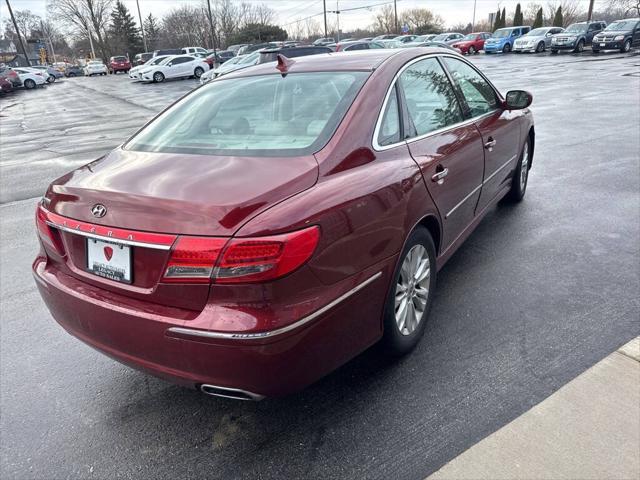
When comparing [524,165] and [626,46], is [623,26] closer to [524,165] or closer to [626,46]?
[626,46]

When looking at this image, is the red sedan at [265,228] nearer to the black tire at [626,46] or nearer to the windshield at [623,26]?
the black tire at [626,46]

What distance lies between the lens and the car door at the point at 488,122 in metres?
3.77

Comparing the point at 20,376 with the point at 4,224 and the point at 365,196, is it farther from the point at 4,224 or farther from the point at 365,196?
the point at 4,224

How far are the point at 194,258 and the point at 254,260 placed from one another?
24 cm

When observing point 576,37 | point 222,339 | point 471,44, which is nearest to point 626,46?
point 576,37

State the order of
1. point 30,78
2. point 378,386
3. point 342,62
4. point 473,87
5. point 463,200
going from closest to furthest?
point 378,386
point 342,62
point 463,200
point 473,87
point 30,78

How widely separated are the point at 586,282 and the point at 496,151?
3.96 ft

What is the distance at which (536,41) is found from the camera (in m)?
35.5

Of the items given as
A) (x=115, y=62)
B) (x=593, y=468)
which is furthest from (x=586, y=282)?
(x=115, y=62)

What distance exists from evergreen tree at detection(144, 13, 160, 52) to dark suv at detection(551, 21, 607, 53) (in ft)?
229

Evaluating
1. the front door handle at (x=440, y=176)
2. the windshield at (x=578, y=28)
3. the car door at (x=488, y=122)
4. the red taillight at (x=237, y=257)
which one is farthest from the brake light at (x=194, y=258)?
the windshield at (x=578, y=28)

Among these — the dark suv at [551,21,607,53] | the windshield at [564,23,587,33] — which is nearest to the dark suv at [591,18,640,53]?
the dark suv at [551,21,607,53]

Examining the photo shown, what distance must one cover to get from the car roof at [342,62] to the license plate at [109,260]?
1627mm

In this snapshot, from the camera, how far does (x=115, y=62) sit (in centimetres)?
5672
